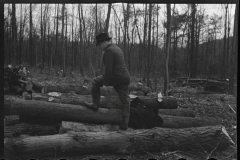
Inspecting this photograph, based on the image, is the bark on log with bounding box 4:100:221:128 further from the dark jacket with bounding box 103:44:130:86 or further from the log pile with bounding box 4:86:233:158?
the dark jacket with bounding box 103:44:130:86

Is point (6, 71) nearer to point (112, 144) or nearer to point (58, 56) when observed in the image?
point (112, 144)

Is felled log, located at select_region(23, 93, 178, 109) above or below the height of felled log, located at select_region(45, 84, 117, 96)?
below

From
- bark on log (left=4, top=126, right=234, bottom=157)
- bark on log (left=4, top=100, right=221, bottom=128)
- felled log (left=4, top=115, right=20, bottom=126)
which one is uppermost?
bark on log (left=4, top=100, right=221, bottom=128)

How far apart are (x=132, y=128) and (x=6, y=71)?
226 inches

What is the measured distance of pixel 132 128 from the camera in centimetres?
469

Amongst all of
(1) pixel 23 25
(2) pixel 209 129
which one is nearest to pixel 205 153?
(2) pixel 209 129

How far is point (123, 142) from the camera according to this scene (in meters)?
4.04

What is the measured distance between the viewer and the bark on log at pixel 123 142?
144 inches

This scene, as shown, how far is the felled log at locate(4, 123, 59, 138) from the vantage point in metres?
4.52

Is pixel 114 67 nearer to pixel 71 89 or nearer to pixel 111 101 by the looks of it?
pixel 111 101

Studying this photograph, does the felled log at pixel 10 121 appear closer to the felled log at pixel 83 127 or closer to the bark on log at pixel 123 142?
the felled log at pixel 83 127

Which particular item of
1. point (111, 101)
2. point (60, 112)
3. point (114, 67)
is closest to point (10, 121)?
point (60, 112)

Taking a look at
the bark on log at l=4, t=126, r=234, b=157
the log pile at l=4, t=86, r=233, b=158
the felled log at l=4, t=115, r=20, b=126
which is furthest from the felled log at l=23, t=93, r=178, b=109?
the bark on log at l=4, t=126, r=234, b=157

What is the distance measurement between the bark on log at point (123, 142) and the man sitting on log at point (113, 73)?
490 millimetres
